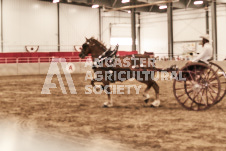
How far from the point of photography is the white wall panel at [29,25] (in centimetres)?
2967

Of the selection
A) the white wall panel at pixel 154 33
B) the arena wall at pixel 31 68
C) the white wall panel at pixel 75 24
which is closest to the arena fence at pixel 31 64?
the arena wall at pixel 31 68

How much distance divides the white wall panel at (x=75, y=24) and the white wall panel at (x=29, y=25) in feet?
3.46

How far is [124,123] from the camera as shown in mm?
6586

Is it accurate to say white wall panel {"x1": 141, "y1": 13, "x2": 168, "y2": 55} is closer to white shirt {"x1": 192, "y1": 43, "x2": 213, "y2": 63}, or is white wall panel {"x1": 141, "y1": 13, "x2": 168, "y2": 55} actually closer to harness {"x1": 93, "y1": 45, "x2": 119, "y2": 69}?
harness {"x1": 93, "y1": 45, "x2": 119, "y2": 69}

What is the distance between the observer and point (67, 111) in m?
8.23

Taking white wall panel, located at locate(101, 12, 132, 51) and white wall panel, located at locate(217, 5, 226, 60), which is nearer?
white wall panel, located at locate(217, 5, 226, 60)

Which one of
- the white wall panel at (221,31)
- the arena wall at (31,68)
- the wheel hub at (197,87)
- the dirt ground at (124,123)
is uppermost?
the white wall panel at (221,31)

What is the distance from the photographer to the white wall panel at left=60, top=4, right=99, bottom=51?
33719 millimetres

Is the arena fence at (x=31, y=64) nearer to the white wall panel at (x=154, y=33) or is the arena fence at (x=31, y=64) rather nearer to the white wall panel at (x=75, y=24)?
the white wall panel at (x=75, y=24)

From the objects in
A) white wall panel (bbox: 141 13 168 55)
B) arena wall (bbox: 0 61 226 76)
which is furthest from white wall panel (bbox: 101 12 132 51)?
arena wall (bbox: 0 61 226 76)

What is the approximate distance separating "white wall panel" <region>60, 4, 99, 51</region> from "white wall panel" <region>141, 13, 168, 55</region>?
802cm

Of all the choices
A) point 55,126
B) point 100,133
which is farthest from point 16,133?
point 100,133

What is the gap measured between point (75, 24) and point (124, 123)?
95.3 ft

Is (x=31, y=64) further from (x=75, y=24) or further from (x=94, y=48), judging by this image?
(x=94, y=48)
